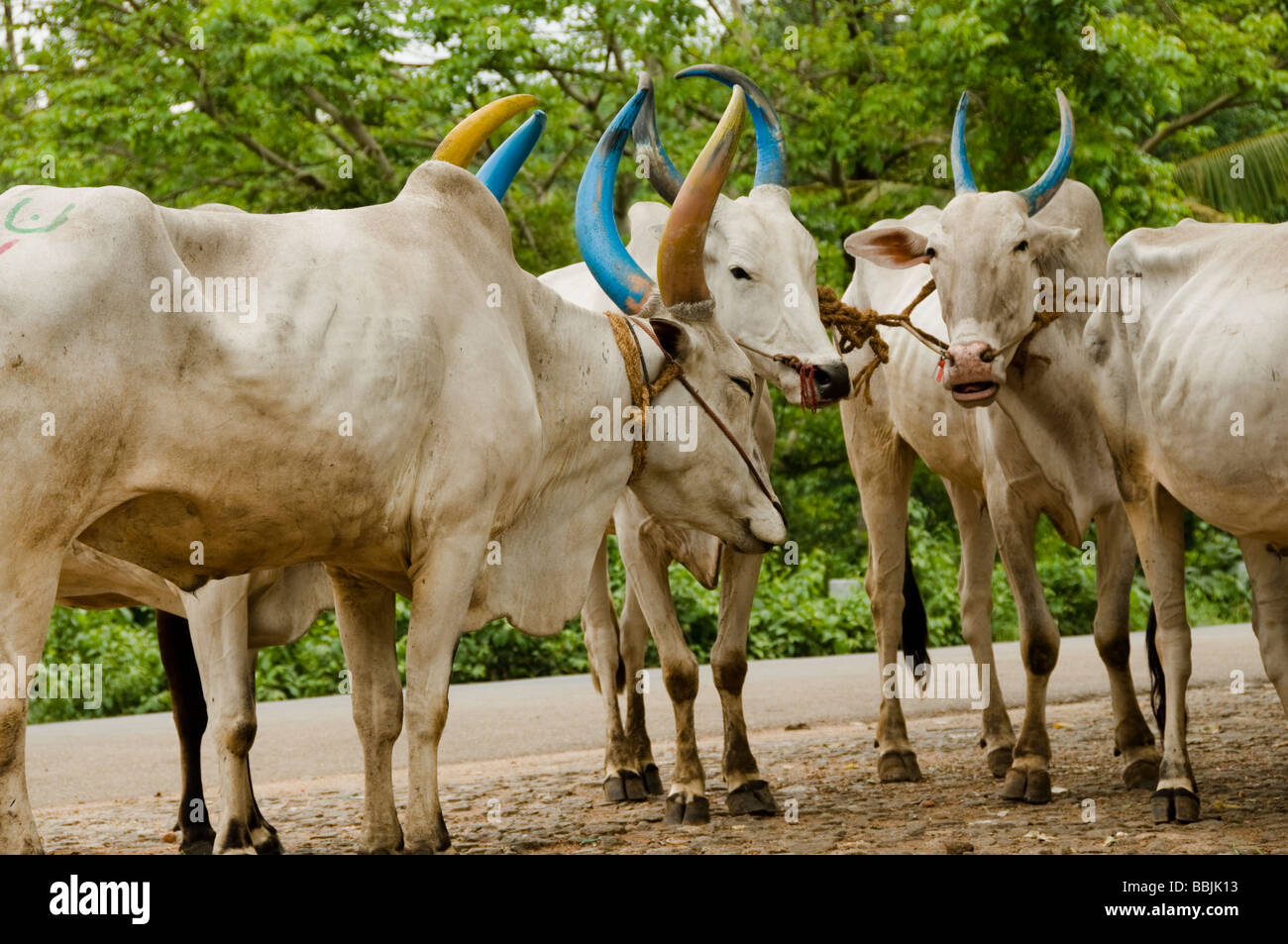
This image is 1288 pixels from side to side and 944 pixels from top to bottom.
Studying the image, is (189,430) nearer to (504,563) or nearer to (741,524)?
(504,563)

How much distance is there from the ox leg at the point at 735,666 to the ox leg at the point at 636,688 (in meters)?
0.47

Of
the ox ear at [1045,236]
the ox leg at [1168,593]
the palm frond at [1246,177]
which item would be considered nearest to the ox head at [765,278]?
the ox ear at [1045,236]

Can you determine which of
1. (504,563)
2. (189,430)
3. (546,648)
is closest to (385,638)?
(504,563)

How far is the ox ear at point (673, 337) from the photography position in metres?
Answer: 5.33

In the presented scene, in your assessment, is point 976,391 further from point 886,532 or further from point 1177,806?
point 886,532

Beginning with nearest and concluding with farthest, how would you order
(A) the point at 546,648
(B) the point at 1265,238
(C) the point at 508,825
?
(B) the point at 1265,238 < (C) the point at 508,825 < (A) the point at 546,648

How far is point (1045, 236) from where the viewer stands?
612 centimetres

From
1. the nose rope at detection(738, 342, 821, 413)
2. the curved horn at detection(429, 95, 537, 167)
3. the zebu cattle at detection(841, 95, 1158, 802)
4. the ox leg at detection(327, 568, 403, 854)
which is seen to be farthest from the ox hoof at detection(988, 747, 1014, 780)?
the curved horn at detection(429, 95, 537, 167)

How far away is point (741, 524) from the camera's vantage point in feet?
18.0

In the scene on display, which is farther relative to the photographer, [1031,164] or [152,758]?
[1031,164]

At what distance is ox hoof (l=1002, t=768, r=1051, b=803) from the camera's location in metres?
6.03

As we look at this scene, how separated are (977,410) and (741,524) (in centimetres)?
159

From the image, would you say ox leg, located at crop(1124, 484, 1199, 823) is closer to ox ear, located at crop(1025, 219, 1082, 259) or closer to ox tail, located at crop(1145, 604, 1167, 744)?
ox ear, located at crop(1025, 219, 1082, 259)
